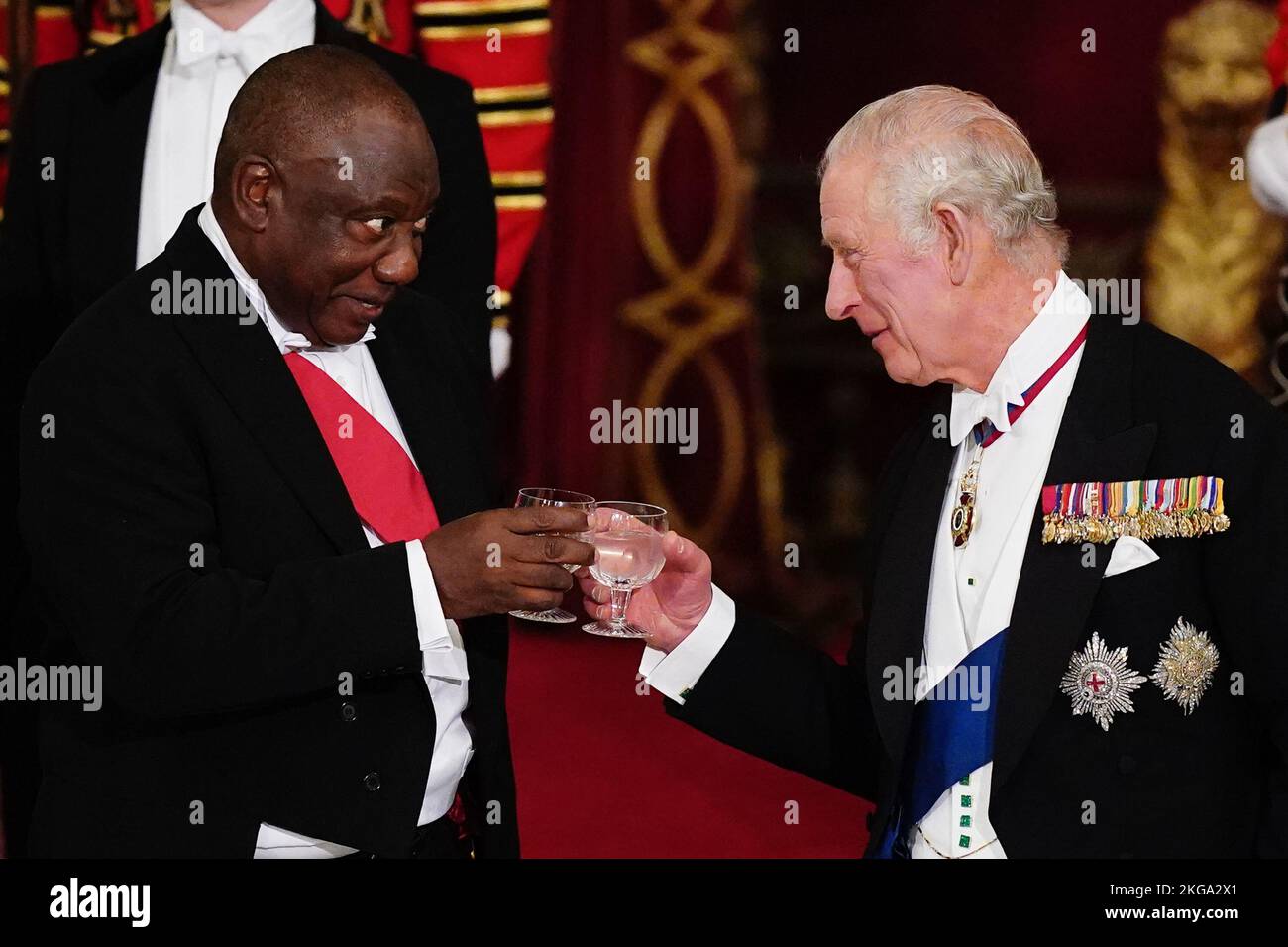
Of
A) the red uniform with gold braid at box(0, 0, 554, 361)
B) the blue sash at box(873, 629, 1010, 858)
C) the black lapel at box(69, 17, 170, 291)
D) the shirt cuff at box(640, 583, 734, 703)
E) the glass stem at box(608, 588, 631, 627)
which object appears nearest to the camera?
the blue sash at box(873, 629, 1010, 858)

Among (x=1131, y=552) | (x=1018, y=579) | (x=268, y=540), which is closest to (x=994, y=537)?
(x=1018, y=579)

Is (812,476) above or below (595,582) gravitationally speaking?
above

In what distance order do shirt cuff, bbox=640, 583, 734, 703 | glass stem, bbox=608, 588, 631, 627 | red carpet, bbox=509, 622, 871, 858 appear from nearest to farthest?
glass stem, bbox=608, 588, 631, 627 < shirt cuff, bbox=640, 583, 734, 703 < red carpet, bbox=509, 622, 871, 858

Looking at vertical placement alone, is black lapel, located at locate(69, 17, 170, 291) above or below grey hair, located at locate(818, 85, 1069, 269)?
above

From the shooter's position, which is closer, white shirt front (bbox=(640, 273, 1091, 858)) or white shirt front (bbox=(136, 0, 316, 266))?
white shirt front (bbox=(640, 273, 1091, 858))

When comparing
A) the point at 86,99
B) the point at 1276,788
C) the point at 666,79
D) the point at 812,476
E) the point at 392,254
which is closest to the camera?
the point at 1276,788

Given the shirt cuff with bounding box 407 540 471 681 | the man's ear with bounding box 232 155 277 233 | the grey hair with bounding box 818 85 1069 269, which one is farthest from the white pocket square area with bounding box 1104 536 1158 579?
the man's ear with bounding box 232 155 277 233

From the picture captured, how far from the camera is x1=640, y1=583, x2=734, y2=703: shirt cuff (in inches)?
88.7

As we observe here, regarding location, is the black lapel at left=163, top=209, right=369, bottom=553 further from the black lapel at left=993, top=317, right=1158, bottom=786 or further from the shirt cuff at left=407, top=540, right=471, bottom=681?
the black lapel at left=993, top=317, right=1158, bottom=786

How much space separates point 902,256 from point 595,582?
56 centimetres

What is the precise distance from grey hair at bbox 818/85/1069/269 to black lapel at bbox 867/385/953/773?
0.31 metres

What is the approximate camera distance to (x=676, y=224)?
195 inches

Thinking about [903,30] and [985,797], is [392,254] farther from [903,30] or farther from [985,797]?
[903,30]
